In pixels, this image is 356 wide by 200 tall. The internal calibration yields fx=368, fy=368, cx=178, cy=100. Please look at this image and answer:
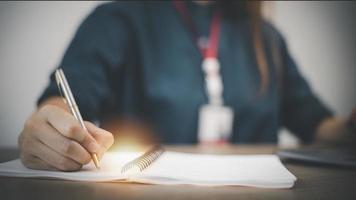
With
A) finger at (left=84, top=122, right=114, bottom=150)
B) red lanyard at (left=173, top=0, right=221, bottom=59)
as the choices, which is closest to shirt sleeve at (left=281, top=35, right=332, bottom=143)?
red lanyard at (left=173, top=0, right=221, bottom=59)

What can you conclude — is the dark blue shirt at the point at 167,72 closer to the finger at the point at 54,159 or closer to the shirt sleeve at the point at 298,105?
the shirt sleeve at the point at 298,105

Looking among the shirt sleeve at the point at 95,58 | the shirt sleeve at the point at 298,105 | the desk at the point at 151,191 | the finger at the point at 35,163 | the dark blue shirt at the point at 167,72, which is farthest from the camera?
the shirt sleeve at the point at 298,105

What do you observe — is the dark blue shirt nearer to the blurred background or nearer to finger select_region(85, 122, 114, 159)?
the blurred background

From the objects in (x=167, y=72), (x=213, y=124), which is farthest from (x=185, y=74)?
(x=213, y=124)

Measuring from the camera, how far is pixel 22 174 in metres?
0.40

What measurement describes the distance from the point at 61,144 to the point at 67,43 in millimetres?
696

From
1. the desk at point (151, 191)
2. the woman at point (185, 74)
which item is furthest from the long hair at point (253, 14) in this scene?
the desk at point (151, 191)

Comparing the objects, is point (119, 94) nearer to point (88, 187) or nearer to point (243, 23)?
point (243, 23)

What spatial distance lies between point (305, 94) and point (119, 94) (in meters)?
0.59

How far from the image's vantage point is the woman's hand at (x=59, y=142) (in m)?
0.40

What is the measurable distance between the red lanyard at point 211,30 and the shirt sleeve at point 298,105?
28 centimetres

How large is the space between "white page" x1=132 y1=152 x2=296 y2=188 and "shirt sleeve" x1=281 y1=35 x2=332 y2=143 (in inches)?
25.5

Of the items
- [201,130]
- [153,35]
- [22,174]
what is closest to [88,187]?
[22,174]

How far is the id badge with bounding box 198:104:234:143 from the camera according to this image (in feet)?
3.13
